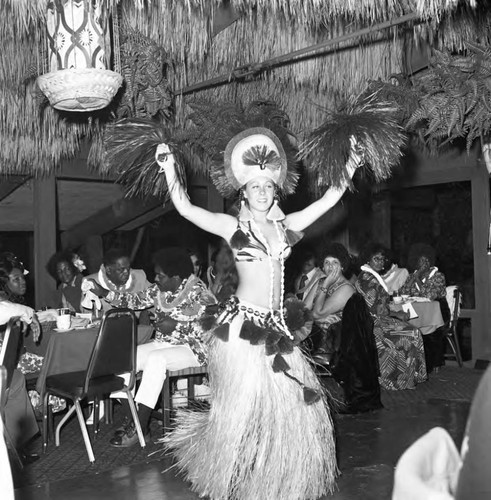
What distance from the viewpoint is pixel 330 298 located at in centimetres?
556

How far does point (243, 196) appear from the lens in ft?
11.7

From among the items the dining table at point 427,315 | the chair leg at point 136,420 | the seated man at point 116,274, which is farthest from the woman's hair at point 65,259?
the dining table at point 427,315

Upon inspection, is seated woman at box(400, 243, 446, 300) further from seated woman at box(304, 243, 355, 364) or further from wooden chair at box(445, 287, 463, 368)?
seated woman at box(304, 243, 355, 364)

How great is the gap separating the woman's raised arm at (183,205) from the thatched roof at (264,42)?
91 cm

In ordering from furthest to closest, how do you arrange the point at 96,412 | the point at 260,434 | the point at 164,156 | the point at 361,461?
the point at 96,412 → the point at 361,461 → the point at 164,156 → the point at 260,434

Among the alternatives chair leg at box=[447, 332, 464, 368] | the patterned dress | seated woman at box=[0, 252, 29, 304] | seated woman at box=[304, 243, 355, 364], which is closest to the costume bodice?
seated woman at box=[304, 243, 355, 364]

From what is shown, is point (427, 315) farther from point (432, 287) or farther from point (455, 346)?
point (455, 346)

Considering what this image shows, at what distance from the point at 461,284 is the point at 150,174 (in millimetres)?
5180

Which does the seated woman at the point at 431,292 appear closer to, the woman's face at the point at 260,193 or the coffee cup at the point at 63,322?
the coffee cup at the point at 63,322

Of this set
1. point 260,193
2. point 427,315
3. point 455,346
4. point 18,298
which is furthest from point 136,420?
point 455,346

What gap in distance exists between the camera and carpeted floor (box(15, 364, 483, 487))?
13.0 ft

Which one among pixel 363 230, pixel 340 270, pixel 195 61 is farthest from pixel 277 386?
pixel 363 230

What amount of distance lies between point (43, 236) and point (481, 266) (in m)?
4.36

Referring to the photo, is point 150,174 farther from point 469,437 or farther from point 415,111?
point 469,437
